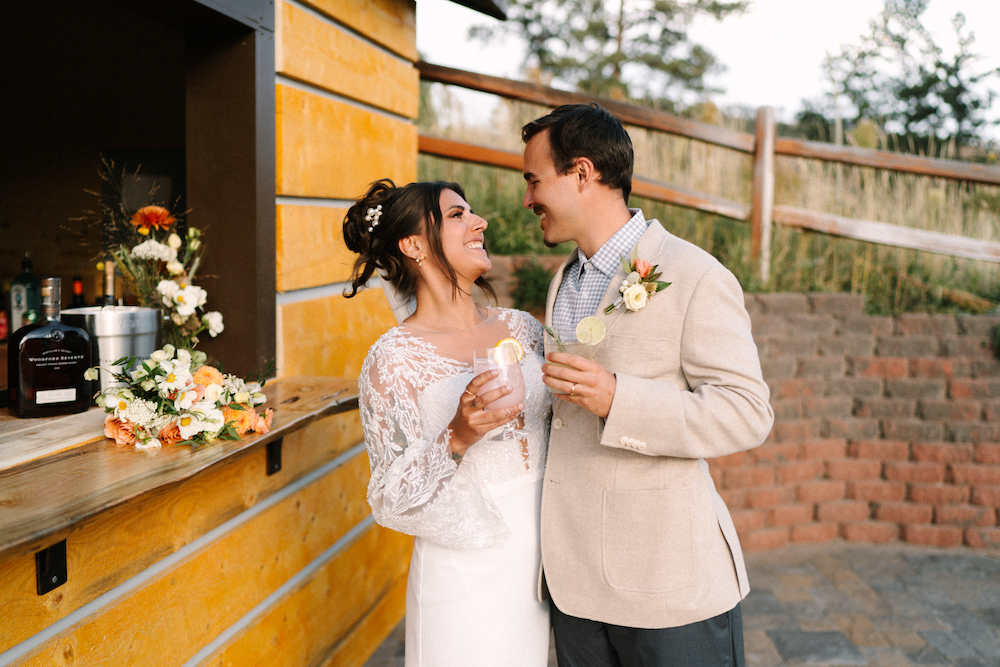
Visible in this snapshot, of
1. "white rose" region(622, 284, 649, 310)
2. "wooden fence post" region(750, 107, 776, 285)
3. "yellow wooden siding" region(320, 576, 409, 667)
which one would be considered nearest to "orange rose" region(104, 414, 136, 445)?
"white rose" region(622, 284, 649, 310)

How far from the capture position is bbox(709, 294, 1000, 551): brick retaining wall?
475 cm

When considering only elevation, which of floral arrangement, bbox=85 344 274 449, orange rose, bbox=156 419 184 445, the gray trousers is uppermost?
floral arrangement, bbox=85 344 274 449

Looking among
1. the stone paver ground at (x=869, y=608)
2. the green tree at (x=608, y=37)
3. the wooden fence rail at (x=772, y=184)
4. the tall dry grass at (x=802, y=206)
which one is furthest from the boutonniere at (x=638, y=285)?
the green tree at (x=608, y=37)

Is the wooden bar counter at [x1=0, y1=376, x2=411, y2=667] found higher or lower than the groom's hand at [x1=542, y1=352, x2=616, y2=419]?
lower

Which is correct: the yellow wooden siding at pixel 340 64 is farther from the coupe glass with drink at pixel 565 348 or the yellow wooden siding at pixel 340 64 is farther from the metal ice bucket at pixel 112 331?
the coupe glass with drink at pixel 565 348

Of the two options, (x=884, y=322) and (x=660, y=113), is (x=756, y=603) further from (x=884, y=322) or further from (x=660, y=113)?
(x=660, y=113)

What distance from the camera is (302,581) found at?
103 inches

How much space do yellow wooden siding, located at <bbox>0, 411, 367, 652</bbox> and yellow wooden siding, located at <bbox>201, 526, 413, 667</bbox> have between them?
43cm

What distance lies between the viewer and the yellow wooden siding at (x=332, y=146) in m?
2.57

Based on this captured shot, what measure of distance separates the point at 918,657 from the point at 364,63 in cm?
379

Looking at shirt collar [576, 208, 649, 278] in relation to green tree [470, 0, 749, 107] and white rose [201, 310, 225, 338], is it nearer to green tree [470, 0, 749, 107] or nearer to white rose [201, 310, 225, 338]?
white rose [201, 310, 225, 338]

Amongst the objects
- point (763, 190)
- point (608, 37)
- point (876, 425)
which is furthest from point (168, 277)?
point (608, 37)

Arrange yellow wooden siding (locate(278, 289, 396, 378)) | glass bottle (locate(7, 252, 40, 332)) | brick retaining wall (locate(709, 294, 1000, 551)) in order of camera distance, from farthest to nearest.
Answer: brick retaining wall (locate(709, 294, 1000, 551)), glass bottle (locate(7, 252, 40, 332)), yellow wooden siding (locate(278, 289, 396, 378))

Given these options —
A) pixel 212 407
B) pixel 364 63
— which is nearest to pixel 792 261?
pixel 364 63
